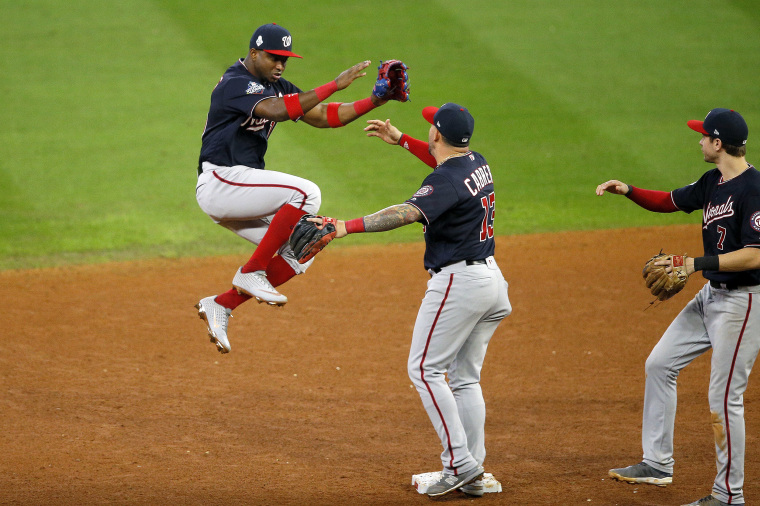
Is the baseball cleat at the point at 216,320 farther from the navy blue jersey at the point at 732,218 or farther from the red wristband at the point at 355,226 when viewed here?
the navy blue jersey at the point at 732,218

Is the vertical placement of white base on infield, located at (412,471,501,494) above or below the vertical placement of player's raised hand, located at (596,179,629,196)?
below

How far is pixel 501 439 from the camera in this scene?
7.01 metres

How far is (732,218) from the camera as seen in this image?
536cm

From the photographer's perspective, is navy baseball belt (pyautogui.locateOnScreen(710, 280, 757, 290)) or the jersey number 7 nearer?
navy baseball belt (pyautogui.locateOnScreen(710, 280, 757, 290))

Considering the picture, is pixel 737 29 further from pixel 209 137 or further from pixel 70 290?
pixel 209 137

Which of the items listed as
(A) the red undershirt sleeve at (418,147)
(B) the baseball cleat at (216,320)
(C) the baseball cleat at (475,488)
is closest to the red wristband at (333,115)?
(A) the red undershirt sleeve at (418,147)

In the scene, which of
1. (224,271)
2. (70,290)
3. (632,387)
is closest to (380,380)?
(632,387)

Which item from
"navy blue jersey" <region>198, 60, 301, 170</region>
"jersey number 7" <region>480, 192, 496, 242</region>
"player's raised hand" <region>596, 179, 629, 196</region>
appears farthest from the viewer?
"player's raised hand" <region>596, 179, 629, 196</region>

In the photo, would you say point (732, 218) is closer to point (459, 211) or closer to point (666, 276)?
point (666, 276)

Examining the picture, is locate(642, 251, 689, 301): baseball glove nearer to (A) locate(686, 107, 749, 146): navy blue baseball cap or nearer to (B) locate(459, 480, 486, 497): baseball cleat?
(A) locate(686, 107, 749, 146): navy blue baseball cap

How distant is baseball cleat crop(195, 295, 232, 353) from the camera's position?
5.92m

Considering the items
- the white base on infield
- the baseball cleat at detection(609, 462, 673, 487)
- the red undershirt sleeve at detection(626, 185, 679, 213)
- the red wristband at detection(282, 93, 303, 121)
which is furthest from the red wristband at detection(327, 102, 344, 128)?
the baseball cleat at detection(609, 462, 673, 487)

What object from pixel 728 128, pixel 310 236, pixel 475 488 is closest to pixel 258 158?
pixel 310 236

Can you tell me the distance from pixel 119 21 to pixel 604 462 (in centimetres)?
1423
